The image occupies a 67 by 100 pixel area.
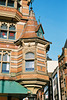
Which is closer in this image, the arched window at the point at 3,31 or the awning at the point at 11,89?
the awning at the point at 11,89

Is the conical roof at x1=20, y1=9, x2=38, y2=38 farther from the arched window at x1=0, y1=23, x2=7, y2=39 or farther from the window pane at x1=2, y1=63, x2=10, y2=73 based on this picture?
the window pane at x1=2, y1=63, x2=10, y2=73

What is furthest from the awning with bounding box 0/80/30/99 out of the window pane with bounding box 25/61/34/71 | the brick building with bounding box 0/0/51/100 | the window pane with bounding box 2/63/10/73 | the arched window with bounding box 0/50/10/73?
the window pane with bounding box 25/61/34/71

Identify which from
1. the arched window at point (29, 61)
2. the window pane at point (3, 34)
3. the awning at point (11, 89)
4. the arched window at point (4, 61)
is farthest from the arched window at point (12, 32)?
the awning at point (11, 89)

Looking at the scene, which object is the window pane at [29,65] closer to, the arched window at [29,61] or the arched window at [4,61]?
the arched window at [29,61]

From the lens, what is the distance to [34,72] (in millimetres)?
12258

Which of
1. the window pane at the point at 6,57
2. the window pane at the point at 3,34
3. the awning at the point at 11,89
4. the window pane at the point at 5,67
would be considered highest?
the window pane at the point at 3,34

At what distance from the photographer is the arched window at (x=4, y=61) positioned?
1314cm

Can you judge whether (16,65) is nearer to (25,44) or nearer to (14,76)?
(14,76)

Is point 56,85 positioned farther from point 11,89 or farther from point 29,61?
point 11,89

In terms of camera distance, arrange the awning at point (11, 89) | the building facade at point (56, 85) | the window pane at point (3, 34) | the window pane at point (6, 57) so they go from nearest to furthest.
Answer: the awning at point (11, 89), the window pane at point (6, 57), the window pane at point (3, 34), the building facade at point (56, 85)

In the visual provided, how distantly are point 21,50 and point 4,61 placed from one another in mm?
1792

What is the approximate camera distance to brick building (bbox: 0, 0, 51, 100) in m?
12.4

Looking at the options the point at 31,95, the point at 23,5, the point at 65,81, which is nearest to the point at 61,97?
the point at 65,81

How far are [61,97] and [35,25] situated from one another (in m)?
13.6
